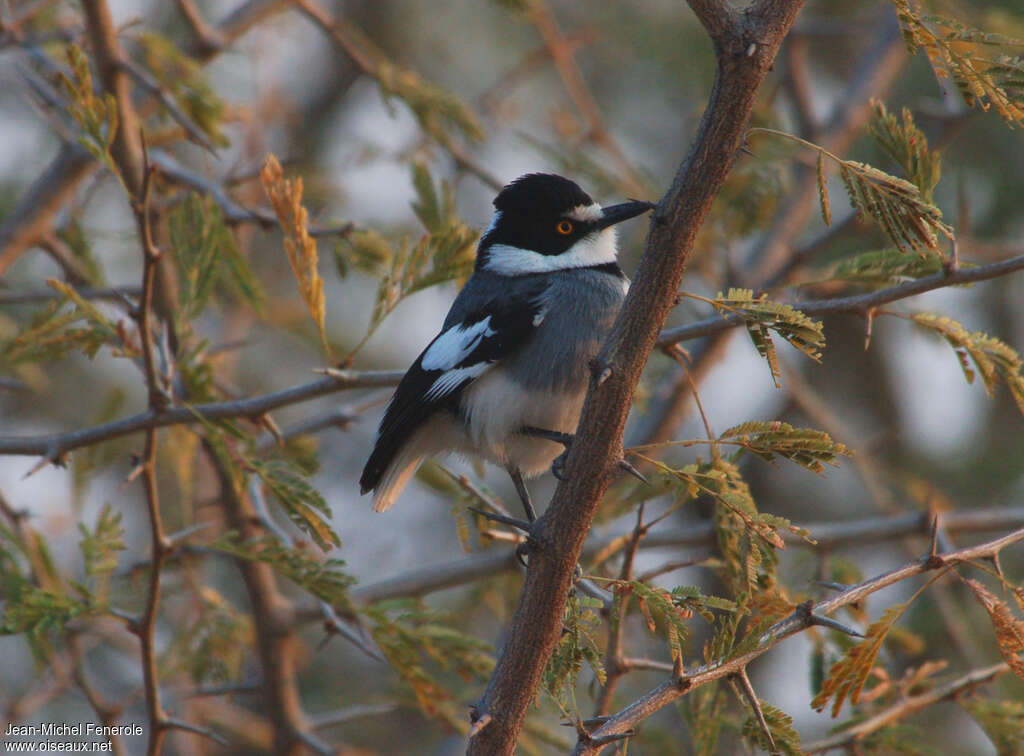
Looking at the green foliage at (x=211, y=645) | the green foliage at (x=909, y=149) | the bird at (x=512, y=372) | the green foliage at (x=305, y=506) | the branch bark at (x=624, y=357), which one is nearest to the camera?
the branch bark at (x=624, y=357)

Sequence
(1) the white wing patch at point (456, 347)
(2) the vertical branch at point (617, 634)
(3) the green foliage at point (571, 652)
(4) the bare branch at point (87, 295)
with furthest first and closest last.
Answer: (4) the bare branch at point (87, 295) < (1) the white wing patch at point (456, 347) < (2) the vertical branch at point (617, 634) < (3) the green foliage at point (571, 652)

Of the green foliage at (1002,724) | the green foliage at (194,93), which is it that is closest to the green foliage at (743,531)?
the green foliage at (1002,724)

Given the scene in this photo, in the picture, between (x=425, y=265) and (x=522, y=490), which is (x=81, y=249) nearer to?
(x=425, y=265)

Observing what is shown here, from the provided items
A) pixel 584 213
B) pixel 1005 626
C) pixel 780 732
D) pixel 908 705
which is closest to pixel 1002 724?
pixel 908 705

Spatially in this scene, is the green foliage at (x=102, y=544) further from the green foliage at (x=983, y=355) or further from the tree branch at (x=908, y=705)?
the green foliage at (x=983, y=355)

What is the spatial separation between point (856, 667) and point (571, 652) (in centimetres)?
66

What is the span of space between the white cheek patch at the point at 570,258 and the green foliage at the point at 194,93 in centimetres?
128

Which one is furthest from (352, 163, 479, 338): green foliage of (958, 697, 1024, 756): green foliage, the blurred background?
(958, 697, 1024, 756): green foliage

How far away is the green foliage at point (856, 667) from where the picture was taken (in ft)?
7.62

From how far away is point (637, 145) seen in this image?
31.7 ft

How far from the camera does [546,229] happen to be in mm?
4449

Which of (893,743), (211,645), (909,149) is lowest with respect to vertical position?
(211,645)

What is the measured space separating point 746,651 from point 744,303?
30.9 inches

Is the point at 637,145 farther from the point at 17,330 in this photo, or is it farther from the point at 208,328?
the point at 17,330
